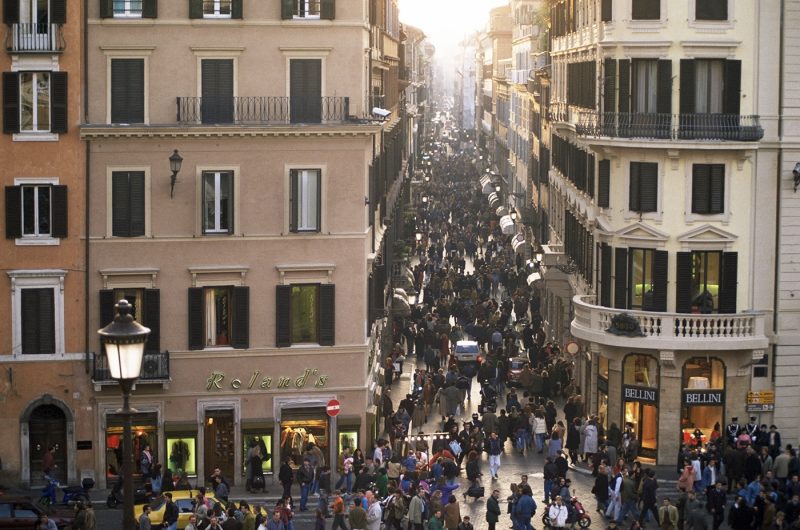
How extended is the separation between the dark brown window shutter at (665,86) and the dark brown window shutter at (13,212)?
1928cm

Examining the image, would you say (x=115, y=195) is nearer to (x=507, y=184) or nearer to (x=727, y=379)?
(x=727, y=379)

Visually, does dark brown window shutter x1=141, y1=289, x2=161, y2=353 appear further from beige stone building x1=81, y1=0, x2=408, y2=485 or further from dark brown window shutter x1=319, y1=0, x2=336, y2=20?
dark brown window shutter x1=319, y1=0, x2=336, y2=20

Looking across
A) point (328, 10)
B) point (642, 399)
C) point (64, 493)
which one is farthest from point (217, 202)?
point (642, 399)

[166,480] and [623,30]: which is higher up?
[623,30]

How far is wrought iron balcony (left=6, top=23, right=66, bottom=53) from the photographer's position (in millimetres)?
44525

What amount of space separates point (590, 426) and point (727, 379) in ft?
14.7

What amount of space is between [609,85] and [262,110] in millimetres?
11353

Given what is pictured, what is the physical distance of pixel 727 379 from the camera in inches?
1919

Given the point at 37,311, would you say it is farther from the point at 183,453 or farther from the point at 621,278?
the point at 621,278

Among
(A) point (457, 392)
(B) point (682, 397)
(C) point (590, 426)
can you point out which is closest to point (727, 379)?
(B) point (682, 397)

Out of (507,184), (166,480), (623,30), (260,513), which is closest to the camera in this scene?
(260,513)

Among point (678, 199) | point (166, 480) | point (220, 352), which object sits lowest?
point (166, 480)

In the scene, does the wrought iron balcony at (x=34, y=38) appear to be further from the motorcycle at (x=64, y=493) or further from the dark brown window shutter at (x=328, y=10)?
the motorcycle at (x=64, y=493)

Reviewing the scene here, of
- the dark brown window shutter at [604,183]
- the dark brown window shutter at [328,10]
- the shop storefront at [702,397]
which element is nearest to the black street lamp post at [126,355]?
the dark brown window shutter at [328,10]
